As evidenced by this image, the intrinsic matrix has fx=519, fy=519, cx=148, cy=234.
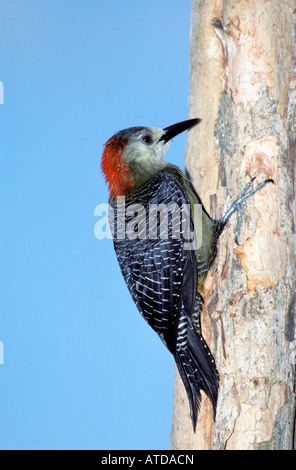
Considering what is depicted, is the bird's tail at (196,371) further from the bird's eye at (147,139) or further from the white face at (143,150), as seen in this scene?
the bird's eye at (147,139)

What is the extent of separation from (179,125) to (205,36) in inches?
20.3

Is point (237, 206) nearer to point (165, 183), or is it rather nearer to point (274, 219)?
point (274, 219)

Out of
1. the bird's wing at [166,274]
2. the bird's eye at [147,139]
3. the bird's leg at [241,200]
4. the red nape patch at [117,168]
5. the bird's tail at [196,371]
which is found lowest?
the bird's tail at [196,371]

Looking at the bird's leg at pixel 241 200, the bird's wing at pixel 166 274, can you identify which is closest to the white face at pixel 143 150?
A: the bird's wing at pixel 166 274

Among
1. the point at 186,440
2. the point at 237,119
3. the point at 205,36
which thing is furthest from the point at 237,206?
the point at 186,440

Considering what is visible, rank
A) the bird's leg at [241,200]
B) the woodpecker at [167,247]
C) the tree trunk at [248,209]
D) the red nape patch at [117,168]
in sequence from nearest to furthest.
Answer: the tree trunk at [248,209] → the bird's leg at [241,200] → the woodpecker at [167,247] → the red nape patch at [117,168]

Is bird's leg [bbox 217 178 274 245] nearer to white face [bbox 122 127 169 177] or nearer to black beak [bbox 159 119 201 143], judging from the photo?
black beak [bbox 159 119 201 143]

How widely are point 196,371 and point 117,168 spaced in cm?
132

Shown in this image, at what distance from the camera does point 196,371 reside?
→ 2.73 meters

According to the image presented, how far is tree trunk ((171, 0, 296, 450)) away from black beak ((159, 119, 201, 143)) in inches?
2.1

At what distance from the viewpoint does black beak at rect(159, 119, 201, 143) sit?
300 centimetres

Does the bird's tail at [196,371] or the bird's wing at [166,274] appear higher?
the bird's wing at [166,274]

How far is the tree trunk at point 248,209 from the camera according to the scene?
245 centimetres

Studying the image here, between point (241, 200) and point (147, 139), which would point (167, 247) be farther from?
point (147, 139)
